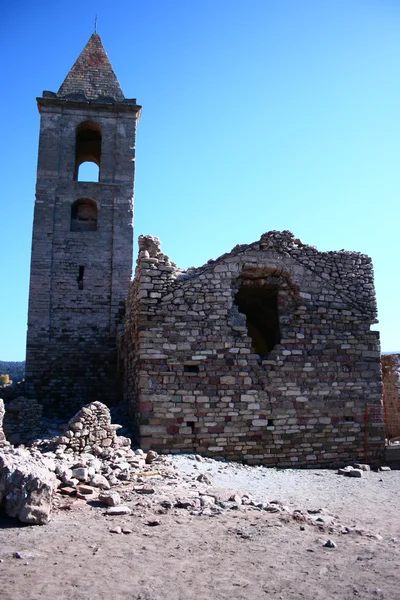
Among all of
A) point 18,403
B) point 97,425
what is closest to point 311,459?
point 97,425

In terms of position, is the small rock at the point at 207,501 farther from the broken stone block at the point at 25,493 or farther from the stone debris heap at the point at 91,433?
the stone debris heap at the point at 91,433

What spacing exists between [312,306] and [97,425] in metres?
5.02

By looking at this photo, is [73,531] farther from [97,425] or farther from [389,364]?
[389,364]

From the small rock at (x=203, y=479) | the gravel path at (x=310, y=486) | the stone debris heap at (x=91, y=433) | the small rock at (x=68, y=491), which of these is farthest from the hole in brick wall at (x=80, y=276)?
the small rock at (x=68, y=491)

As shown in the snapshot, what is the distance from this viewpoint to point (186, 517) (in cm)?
546

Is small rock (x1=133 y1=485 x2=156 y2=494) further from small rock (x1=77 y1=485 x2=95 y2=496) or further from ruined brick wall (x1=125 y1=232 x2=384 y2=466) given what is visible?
ruined brick wall (x1=125 y1=232 x2=384 y2=466)

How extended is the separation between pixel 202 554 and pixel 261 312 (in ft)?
28.6

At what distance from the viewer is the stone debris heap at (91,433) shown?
798cm

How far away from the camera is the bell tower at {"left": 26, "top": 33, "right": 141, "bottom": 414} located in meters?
15.9

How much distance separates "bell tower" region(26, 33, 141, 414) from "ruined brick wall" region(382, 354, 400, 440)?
8.25m

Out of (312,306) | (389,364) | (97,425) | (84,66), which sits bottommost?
(97,425)

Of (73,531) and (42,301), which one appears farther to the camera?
(42,301)

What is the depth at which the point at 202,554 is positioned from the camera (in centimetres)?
443

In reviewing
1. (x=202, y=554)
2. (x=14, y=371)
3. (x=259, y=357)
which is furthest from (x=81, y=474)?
(x=14, y=371)
